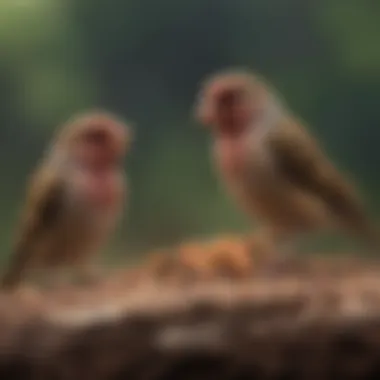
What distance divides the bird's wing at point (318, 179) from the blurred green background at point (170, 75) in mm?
28

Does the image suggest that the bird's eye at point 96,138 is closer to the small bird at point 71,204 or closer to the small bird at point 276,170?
the small bird at point 71,204

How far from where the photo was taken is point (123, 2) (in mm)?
1654

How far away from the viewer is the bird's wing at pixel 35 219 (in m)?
1.58

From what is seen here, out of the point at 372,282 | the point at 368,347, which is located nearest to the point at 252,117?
the point at 372,282

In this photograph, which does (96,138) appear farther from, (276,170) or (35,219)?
(276,170)

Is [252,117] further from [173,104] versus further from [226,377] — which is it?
[226,377]

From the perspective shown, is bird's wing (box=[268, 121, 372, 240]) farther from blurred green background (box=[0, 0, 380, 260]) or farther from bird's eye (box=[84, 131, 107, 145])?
bird's eye (box=[84, 131, 107, 145])

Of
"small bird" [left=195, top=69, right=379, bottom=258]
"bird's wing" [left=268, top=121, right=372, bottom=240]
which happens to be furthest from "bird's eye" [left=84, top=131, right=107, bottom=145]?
"bird's wing" [left=268, top=121, right=372, bottom=240]

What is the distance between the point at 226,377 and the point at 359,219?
377 mm

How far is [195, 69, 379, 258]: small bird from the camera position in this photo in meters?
1.57

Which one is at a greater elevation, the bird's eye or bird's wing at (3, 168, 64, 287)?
the bird's eye

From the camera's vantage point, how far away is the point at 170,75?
163 centimetres

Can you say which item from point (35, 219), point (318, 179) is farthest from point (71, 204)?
point (318, 179)

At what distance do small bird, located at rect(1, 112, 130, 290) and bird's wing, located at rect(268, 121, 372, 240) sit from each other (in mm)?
272
